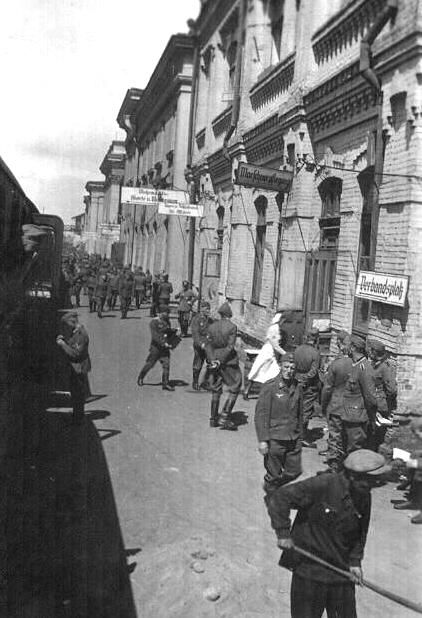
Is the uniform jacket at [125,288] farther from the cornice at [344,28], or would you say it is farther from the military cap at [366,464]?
the military cap at [366,464]

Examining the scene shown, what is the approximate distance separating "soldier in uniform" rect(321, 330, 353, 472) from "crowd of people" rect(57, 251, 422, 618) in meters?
0.01

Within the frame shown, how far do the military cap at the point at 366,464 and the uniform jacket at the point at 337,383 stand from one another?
12.0 feet

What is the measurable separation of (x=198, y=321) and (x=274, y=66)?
6.23 metres

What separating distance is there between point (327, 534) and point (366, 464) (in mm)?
521

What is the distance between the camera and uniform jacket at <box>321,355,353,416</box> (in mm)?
7277

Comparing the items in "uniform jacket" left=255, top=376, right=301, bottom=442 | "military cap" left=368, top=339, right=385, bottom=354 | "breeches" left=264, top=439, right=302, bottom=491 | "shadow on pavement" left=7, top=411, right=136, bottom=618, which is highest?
"military cap" left=368, top=339, right=385, bottom=354

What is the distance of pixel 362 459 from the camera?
3551 millimetres

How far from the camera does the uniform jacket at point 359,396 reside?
7.07 metres

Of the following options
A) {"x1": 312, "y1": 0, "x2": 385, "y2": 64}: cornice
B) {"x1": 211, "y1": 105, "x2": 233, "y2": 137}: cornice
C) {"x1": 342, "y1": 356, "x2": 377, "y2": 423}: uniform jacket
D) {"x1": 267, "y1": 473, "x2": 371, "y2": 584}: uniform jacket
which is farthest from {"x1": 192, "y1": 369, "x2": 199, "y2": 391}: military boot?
{"x1": 211, "y1": 105, "x2": 233, "y2": 137}: cornice

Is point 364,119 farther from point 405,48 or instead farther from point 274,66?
point 274,66

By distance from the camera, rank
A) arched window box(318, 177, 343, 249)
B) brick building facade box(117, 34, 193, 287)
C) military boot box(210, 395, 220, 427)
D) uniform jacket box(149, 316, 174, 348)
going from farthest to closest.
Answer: brick building facade box(117, 34, 193, 287), uniform jacket box(149, 316, 174, 348), arched window box(318, 177, 343, 249), military boot box(210, 395, 220, 427)

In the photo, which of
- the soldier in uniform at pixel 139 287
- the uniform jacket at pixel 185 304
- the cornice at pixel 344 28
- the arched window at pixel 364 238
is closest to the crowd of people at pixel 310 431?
the arched window at pixel 364 238

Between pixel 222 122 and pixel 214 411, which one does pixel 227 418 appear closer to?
pixel 214 411

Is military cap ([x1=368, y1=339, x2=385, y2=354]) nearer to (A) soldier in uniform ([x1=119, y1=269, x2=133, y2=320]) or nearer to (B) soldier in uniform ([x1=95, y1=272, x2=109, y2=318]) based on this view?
Result: (A) soldier in uniform ([x1=119, y1=269, x2=133, y2=320])
